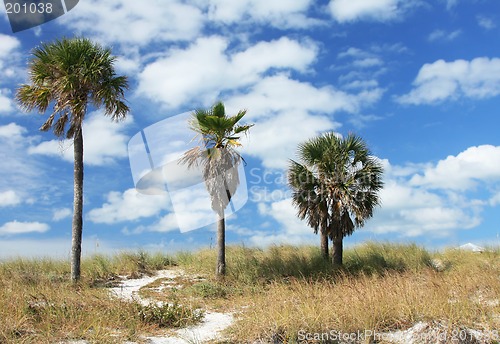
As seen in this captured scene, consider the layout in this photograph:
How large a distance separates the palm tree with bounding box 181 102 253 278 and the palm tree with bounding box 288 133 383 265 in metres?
2.96

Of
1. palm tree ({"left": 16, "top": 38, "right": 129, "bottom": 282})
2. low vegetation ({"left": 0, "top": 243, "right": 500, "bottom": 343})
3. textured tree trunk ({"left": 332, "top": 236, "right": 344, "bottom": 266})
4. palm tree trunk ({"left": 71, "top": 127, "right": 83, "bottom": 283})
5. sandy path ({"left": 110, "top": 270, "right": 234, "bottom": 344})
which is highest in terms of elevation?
palm tree ({"left": 16, "top": 38, "right": 129, "bottom": 282})

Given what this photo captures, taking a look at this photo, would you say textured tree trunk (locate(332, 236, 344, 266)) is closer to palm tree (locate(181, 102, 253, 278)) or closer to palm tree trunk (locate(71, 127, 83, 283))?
palm tree (locate(181, 102, 253, 278))

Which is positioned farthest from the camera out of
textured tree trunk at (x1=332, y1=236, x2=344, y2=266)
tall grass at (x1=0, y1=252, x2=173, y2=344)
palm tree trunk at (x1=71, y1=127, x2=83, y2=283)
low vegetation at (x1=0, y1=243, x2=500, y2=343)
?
textured tree trunk at (x1=332, y1=236, x2=344, y2=266)

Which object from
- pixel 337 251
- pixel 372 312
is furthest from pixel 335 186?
pixel 372 312

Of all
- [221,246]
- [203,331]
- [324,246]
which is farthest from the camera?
[324,246]

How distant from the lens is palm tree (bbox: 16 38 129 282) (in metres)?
19.3

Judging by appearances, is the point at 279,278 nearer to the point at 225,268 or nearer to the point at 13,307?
the point at 225,268

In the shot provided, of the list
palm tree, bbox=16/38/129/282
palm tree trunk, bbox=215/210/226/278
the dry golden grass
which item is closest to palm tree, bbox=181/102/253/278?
palm tree trunk, bbox=215/210/226/278

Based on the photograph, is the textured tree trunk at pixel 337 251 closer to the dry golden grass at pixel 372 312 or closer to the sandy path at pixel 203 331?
the dry golden grass at pixel 372 312

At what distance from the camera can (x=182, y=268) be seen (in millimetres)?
22516

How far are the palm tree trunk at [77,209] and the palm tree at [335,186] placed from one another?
30.4 ft

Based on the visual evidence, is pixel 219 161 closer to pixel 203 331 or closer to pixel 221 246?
pixel 221 246

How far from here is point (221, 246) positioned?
20.1 metres

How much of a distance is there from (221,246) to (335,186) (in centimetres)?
573
